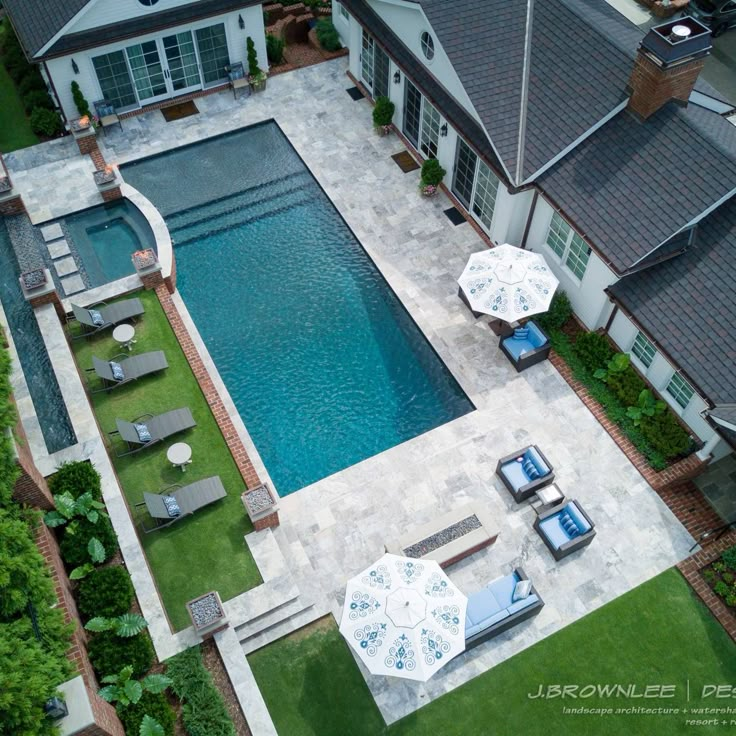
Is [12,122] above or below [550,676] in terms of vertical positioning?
above

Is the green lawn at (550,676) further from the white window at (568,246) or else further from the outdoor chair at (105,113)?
the outdoor chair at (105,113)

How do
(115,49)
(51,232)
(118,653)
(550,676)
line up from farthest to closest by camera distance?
(115,49)
(51,232)
(550,676)
(118,653)

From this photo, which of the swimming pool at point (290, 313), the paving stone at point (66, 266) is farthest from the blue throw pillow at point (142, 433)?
the paving stone at point (66, 266)

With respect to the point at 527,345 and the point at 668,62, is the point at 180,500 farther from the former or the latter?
the point at 668,62

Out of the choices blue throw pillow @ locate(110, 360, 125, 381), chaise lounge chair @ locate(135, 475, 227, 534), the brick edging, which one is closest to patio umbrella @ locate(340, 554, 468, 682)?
chaise lounge chair @ locate(135, 475, 227, 534)

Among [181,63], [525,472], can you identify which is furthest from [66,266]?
[525,472]

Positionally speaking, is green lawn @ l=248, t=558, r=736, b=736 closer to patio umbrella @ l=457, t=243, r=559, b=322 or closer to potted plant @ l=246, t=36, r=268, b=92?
patio umbrella @ l=457, t=243, r=559, b=322

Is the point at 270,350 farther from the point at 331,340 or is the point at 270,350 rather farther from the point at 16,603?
the point at 16,603
